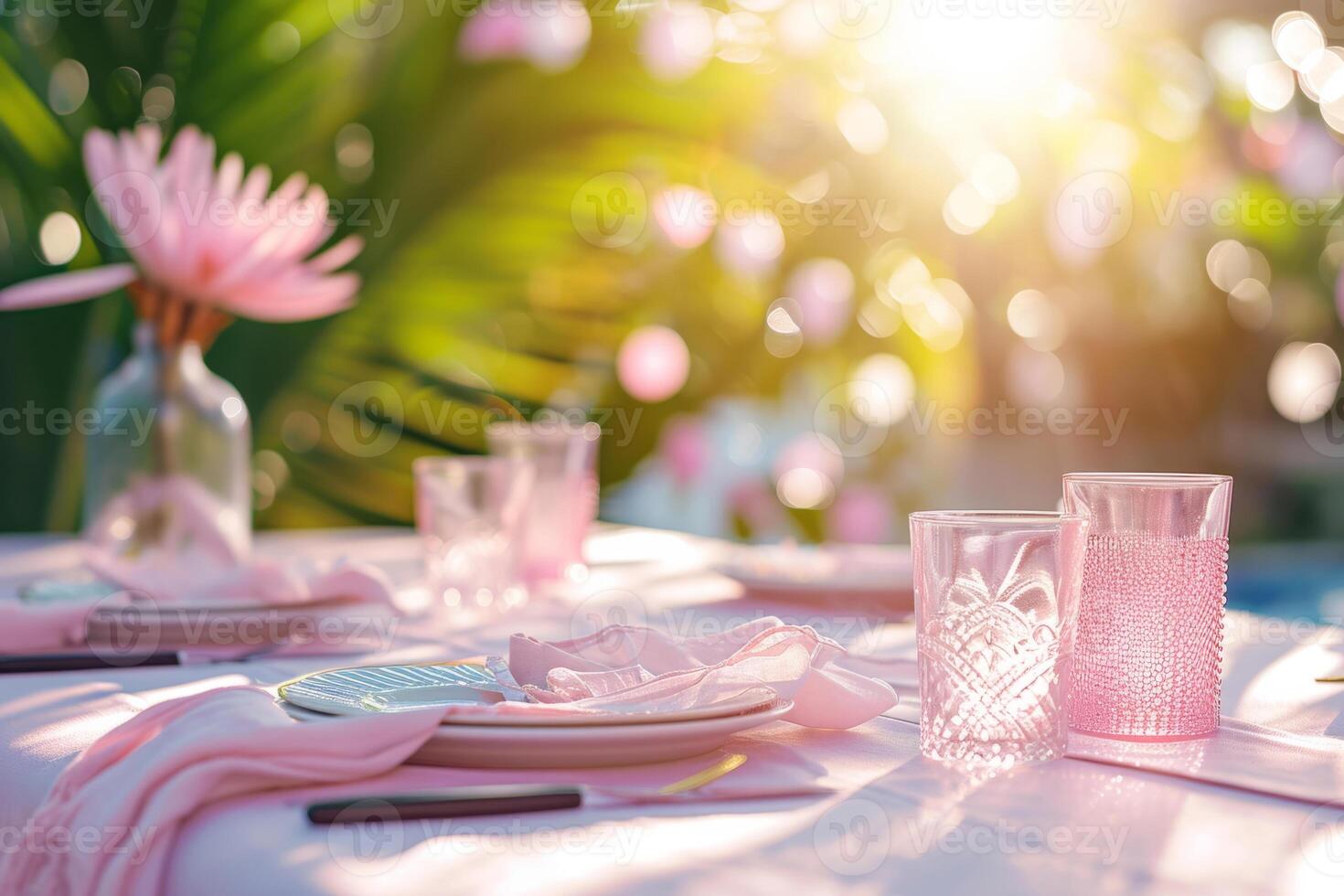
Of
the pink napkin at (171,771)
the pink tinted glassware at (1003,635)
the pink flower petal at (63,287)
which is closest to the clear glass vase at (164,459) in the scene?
the pink flower petal at (63,287)

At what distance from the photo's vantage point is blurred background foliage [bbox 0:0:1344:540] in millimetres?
2803

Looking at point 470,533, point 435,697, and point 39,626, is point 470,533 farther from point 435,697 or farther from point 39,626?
point 435,697

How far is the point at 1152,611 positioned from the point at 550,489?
0.75m

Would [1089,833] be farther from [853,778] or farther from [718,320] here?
[718,320]

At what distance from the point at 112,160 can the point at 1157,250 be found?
4.27m

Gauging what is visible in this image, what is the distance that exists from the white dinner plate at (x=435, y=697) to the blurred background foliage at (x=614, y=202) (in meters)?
2.01

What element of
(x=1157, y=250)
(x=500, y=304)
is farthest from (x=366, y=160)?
(x=1157, y=250)

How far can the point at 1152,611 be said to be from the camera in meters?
0.66

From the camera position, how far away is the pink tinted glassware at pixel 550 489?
4.29 feet

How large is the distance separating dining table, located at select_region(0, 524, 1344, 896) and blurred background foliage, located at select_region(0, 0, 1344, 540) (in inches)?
81.3

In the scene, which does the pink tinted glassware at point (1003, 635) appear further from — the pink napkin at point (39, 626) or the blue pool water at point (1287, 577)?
the blue pool water at point (1287, 577)

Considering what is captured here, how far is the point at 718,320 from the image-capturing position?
3033 millimetres

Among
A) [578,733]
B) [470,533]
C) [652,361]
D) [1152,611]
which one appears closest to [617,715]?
[578,733]

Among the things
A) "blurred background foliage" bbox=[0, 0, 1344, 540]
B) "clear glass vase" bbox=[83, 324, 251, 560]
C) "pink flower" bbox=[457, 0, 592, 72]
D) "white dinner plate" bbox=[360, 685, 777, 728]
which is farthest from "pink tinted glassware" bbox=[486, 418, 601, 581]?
"pink flower" bbox=[457, 0, 592, 72]
